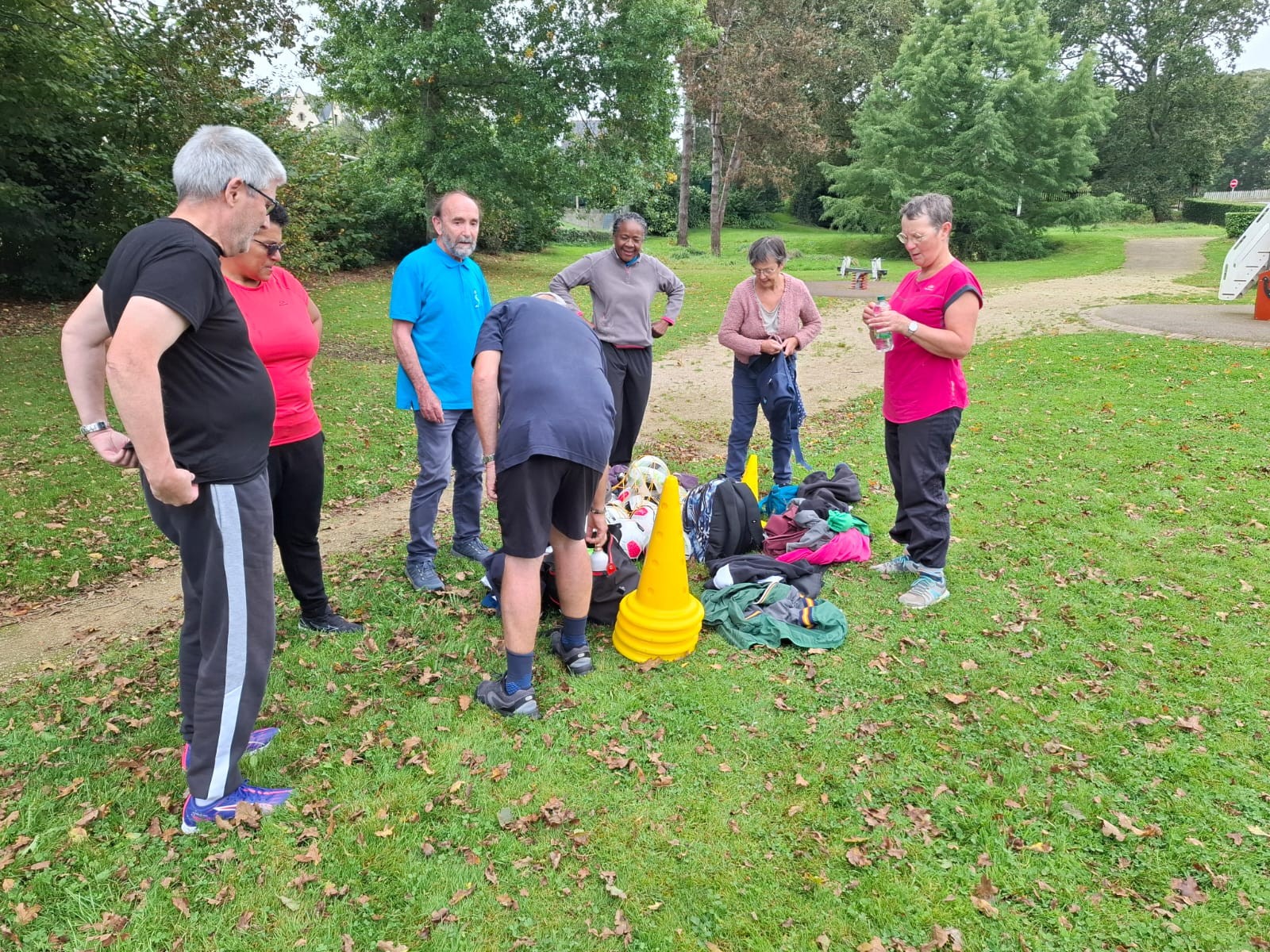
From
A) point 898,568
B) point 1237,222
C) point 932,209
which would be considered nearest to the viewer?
point 932,209

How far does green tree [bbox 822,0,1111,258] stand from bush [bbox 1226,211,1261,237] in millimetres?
7179

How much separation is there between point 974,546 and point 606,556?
292cm

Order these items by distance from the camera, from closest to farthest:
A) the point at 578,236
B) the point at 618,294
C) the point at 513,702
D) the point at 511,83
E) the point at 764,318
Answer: the point at 513,702 → the point at 618,294 → the point at 764,318 → the point at 511,83 → the point at 578,236

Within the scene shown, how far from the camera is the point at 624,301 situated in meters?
5.74

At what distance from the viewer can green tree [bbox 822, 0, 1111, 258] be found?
97.7 ft

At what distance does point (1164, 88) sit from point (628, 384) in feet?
191

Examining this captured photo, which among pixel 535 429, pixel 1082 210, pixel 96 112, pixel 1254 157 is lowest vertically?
pixel 535 429

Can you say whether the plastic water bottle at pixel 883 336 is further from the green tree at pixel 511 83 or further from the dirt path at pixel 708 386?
the green tree at pixel 511 83

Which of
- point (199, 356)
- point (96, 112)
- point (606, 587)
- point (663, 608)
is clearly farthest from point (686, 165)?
point (199, 356)

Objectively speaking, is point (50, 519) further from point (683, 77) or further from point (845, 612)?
point (683, 77)

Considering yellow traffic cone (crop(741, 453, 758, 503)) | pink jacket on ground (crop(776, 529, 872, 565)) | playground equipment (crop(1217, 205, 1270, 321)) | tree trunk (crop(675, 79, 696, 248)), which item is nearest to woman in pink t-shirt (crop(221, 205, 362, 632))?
pink jacket on ground (crop(776, 529, 872, 565))

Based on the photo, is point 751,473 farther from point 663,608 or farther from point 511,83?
point 511,83

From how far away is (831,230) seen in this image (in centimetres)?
5288

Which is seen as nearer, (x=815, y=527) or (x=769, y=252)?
(x=815, y=527)
